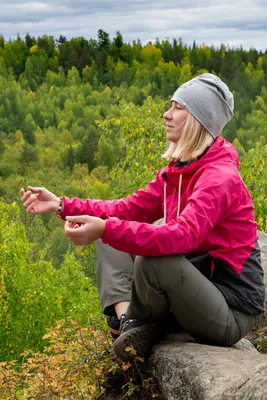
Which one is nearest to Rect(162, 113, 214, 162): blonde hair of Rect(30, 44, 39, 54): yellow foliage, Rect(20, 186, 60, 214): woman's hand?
Rect(20, 186, 60, 214): woman's hand

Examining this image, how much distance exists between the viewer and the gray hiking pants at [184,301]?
390cm

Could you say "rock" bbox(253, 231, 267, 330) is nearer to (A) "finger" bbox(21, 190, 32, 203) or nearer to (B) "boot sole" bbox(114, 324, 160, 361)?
(B) "boot sole" bbox(114, 324, 160, 361)

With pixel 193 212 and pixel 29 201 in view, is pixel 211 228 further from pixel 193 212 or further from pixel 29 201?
pixel 29 201

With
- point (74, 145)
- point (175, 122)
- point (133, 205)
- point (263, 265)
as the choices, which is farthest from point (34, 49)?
point (175, 122)

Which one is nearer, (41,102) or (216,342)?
(216,342)

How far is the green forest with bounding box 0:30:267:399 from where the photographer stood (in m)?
17.4

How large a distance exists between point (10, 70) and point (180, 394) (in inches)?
5805

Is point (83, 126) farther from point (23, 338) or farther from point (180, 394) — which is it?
point (180, 394)

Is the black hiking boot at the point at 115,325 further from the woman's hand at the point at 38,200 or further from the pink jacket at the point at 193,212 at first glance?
the woman's hand at the point at 38,200

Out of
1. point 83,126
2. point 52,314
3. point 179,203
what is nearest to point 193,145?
point 179,203

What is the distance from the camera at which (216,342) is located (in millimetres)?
4305

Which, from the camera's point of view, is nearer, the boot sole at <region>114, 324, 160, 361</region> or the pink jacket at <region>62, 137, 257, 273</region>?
the pink jacket at <region>62, 137, 257, 273</region>

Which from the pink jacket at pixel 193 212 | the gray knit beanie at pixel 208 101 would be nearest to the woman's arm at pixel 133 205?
the pink jacket at pixel 193 212

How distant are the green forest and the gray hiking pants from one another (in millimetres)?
731
